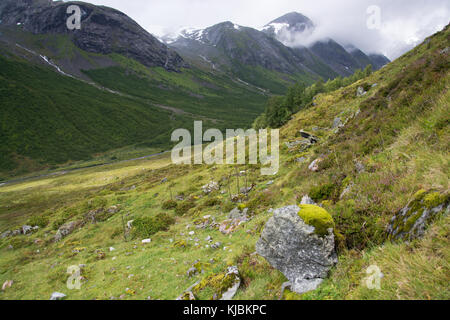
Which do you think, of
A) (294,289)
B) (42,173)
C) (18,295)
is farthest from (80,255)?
(42,173)

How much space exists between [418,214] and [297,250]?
101 inches

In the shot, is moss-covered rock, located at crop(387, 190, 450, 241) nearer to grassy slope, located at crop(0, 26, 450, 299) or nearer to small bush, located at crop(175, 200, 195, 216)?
grassy slope, located at crop(0, 26, 450, 299)

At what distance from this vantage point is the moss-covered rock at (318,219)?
517 centimetres

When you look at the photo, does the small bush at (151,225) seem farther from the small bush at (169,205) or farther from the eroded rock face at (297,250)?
the eroded rock face at (297,250)

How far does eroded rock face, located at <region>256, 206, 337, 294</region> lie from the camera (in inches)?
195

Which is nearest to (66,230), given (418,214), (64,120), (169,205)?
(169,205)

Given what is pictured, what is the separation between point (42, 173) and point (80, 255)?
101648 mm

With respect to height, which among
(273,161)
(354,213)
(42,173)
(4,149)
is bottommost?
(42,173)

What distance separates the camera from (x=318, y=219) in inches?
208

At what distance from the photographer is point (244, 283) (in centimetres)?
631

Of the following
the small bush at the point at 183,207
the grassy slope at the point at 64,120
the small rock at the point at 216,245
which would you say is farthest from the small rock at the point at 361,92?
the grassy slope at the point at 64,120

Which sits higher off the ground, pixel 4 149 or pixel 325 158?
pixel 325 158

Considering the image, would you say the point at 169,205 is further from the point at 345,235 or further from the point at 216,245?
the point at 345,235
